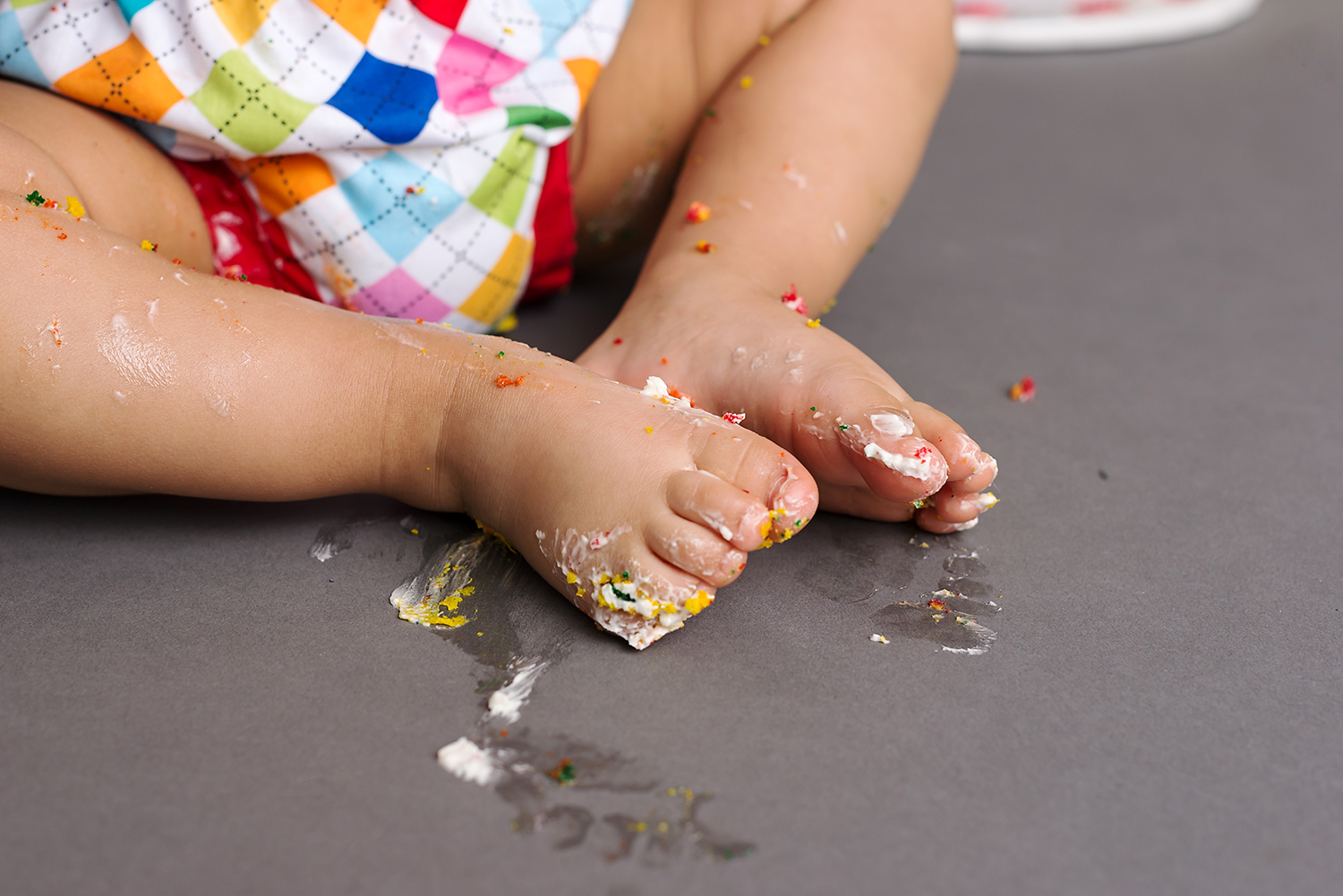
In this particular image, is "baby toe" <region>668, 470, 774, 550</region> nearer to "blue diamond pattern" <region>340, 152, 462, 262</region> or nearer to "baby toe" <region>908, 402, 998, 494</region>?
"baby toe" <region>908, 402, 998, 494</region>

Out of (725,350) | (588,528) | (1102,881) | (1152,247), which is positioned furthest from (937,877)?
(1152,247)

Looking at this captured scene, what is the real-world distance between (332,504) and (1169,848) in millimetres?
541

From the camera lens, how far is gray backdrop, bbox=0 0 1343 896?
49 cm

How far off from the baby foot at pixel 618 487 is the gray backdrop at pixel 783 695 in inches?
1.5

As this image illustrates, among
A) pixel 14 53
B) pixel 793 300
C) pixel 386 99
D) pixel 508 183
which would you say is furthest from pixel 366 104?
pixel 793 300

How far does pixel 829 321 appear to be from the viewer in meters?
1.03

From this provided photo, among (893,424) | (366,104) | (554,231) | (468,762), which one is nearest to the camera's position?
(468,762)

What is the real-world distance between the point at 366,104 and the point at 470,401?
0.24 meters

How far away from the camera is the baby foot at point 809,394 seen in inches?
25.2

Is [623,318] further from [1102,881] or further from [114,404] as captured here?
[1102,881]

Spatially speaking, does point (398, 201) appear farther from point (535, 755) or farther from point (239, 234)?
point (535, 755)

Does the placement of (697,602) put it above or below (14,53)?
below

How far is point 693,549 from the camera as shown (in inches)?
23.0

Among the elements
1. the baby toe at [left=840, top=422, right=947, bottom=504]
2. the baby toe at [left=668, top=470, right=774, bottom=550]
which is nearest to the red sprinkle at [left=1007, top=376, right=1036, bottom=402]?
the baby toe at [left=840, top=422, right=947, bottom=504]
